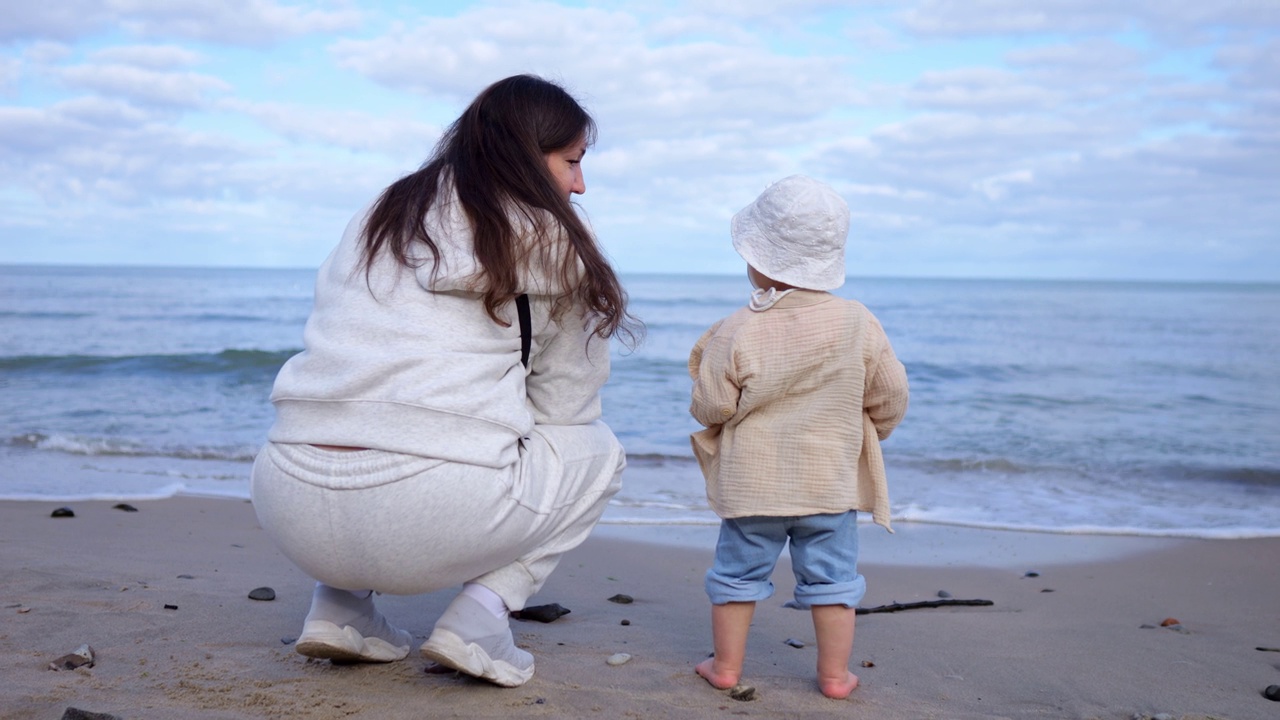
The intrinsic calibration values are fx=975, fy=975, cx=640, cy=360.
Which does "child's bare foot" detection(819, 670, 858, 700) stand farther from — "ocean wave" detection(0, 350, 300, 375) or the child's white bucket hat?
"ocean wave" detection(0, 350, 300, 375)

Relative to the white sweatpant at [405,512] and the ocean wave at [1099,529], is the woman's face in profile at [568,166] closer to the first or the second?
the white sweatpant at [405,512]

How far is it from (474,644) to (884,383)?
4.09ft

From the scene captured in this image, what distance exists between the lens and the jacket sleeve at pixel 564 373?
246cm

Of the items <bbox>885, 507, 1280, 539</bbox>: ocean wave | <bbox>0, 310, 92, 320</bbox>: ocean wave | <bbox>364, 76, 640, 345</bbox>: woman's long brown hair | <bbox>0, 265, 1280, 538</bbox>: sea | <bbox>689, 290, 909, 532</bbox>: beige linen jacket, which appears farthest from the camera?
<bbox>0, 310, 92, 320</bbox>: ocean wave

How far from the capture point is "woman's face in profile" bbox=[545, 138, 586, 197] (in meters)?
2.45

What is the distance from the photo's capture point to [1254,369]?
14938 mm

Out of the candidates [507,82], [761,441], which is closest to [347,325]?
[507,82]

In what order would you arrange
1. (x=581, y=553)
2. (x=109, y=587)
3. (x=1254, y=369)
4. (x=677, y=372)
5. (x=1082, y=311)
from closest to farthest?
(x=109, y=587)
(x=581, y=553)
(x=677, y=372)
(x=1254, y=369)
(x=1082, y=311)

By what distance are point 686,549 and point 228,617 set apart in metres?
2.39

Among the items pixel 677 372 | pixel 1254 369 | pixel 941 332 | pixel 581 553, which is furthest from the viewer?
pixel 941 332

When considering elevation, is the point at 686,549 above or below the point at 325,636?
below

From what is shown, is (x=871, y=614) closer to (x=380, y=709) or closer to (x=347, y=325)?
(x=380, y=709)

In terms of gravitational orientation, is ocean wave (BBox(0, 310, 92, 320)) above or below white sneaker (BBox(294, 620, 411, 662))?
below

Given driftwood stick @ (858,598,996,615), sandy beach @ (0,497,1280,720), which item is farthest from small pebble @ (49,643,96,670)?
driftwood stick @ (858,598,996,615)
